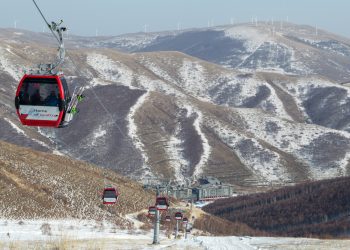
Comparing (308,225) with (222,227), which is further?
(308,225)

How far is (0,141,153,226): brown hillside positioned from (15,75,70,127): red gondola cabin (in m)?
33.6

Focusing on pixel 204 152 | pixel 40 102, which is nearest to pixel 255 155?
pixel 204 152

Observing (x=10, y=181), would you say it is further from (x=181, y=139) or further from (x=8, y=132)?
(x=181, y=139)

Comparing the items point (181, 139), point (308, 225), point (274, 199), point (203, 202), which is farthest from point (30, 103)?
point (181, 139)

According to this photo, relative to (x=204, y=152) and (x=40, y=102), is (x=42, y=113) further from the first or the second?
(x=204, y=152)

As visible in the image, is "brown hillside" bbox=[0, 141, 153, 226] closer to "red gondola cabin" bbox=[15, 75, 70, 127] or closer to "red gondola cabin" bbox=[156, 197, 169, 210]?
"red gondola cabin" bbox=[156, 197, 169, 210]

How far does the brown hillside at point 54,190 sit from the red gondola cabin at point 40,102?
110ft

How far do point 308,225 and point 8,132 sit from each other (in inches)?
3657

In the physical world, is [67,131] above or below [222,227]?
above

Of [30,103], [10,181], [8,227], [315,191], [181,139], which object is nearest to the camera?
[30,103]

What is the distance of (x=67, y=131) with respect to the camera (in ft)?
655

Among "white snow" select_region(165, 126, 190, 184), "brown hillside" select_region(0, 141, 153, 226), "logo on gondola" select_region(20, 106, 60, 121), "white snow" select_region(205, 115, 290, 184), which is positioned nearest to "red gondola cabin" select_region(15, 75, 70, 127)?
"logo on gondola" select_region(20, 106, 60, 121)

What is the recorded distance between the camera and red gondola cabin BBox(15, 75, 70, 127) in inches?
983

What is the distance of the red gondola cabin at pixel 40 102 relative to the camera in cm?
2497
